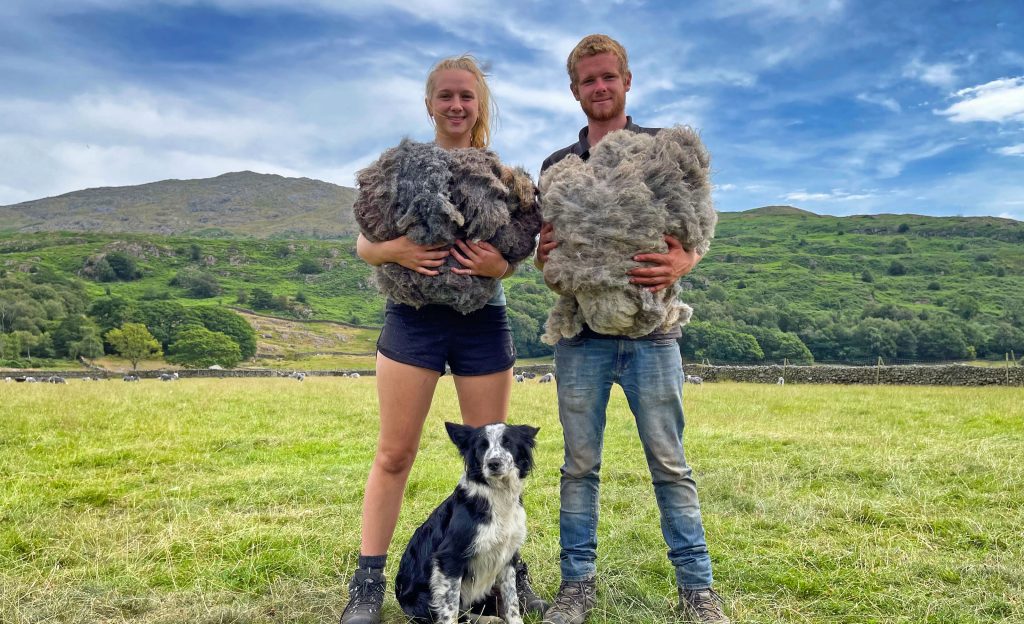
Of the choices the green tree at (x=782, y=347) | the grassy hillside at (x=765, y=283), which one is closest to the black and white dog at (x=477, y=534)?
the grassy hillside at (x=765, y=283)

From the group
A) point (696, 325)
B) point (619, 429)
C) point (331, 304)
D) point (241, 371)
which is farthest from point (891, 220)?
point (619, 429)

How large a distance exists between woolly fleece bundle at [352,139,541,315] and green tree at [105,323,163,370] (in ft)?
312

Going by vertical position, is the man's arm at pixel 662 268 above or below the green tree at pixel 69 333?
above

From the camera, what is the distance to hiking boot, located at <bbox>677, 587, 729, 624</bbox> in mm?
3693

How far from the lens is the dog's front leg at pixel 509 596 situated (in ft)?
12.1

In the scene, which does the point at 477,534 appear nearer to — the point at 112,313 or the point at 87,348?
the point at 87,348

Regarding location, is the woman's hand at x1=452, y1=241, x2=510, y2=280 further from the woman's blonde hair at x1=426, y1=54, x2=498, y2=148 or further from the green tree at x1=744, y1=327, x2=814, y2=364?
the green tree at x1=744, y1=327, x2=814, y2=364

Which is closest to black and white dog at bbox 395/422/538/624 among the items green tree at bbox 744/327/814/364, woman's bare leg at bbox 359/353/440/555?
woman's bare leg at bbox 359/353/440/555

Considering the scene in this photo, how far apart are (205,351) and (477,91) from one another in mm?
90754

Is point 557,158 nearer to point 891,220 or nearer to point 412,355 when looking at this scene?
point 412,355

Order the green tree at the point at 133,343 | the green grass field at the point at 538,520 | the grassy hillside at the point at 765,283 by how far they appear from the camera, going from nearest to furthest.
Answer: the green grass field at the point at 538,520
the green tree at the point at 133,343
the grassy hillside at the point at 765,283

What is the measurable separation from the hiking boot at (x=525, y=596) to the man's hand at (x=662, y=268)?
1.95m

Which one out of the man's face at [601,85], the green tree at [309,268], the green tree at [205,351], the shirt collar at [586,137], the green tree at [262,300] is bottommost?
the green tree at [205,351]

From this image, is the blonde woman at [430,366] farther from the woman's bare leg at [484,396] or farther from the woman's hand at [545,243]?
the woman's hand at [545,243]
